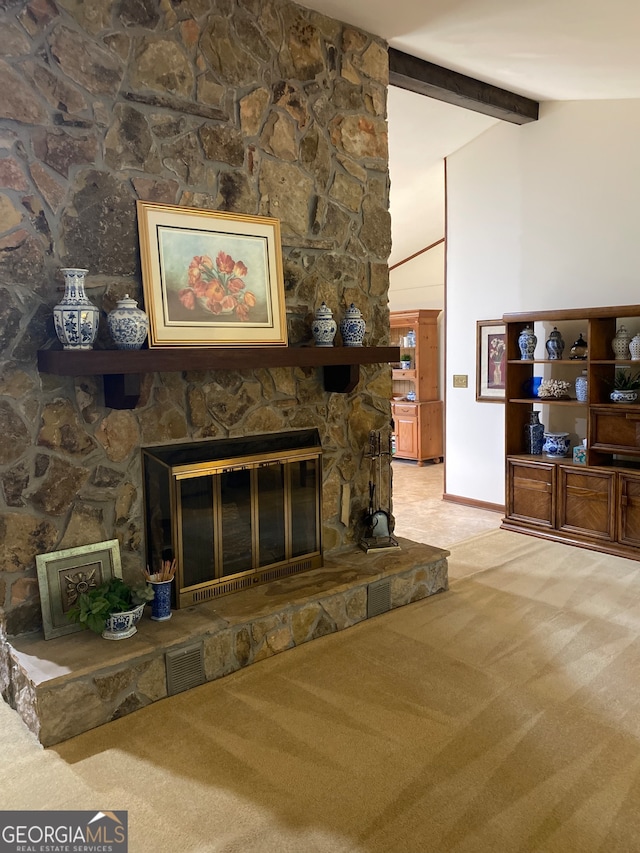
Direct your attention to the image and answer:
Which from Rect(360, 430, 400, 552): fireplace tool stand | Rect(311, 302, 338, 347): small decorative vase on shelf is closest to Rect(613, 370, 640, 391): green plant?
Rect(360, 430, 400, 552): fireplace tool stand

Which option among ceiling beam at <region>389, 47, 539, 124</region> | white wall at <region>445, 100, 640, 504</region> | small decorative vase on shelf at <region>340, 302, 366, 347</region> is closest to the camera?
small decorative vase on shelf at <region>340, 302, 366, 347</region>

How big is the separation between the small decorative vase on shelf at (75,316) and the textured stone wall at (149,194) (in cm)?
14

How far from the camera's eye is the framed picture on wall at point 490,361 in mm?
5475

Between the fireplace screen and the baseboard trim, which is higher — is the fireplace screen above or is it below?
above

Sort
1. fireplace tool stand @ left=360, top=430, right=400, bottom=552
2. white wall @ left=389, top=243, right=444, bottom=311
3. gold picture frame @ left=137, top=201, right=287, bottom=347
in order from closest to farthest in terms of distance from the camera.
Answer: gold picture frame @ left=137, top=201, right=287, bottom=347
fireplace tool stand @ left=360, top=430, right=400, bottom=552
white wall @ left=389, top=243, right=444, bottom=311

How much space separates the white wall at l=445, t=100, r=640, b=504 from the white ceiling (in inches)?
8.5

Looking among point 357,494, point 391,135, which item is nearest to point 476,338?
point 391,135

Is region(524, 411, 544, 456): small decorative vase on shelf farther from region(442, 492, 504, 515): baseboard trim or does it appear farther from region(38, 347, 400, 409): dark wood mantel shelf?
region(38, 347, 400, 409): dark wood mantel shelf

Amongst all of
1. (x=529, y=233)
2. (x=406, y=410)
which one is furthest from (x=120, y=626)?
(x=406, y=410)

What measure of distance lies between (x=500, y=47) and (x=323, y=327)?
1960mm

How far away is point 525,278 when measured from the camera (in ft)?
17.1

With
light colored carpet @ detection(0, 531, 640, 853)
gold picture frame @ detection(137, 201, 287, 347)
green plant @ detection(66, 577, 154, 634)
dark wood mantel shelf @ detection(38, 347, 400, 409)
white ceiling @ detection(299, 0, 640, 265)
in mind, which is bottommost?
light colored carpet @ detection(0, 531, 640, 853)

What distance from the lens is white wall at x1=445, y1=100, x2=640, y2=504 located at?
4590mm

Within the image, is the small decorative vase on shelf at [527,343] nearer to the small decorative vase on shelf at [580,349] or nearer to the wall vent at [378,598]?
the small decorative vase on shelf at [580,349]
